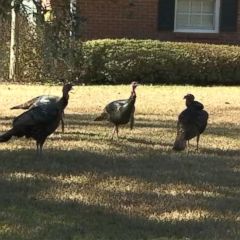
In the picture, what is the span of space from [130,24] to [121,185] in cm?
1336

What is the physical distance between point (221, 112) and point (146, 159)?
5.79 m

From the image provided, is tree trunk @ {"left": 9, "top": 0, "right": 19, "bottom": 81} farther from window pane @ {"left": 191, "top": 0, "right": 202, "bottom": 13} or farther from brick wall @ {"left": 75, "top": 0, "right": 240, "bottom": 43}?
window pane @ {"left": 191, "top": 0, "right": 202, "bottom": 13}

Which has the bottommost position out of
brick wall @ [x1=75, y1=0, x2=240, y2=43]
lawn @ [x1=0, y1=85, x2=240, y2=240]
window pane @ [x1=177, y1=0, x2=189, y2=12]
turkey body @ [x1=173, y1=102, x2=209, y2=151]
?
lawn @ [x1=0, y1=85, x2=240, y2=240]

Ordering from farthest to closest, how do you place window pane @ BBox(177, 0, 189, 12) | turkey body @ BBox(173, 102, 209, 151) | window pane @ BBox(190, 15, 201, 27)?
window pane @ BBox(190, 15, 201, 27) → window pane @ BBox(177, 0, 189, 12) → turkey body @ BBox(173, 102, 209, 151)

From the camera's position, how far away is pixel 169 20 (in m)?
20.1

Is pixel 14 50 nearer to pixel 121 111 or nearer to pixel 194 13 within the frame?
pixel 194 13

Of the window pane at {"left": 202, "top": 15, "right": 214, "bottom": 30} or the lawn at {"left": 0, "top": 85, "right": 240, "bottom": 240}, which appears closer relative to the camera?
the lawn at {"left": 0, "top": 85, "right": 240, "bottom": 240}

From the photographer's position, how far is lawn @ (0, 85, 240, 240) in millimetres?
5734

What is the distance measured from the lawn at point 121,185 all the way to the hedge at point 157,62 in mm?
6520

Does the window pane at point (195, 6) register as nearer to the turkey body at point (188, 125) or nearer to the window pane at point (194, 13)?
the window pane at point (194, 13)

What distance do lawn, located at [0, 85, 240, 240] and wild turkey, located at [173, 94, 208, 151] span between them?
0.19 meters

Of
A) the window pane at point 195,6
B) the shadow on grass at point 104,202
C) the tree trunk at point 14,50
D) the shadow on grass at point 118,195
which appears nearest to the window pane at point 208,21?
the window pane at point 195,6

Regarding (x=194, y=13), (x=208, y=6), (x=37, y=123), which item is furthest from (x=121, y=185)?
(x=208, y=6)

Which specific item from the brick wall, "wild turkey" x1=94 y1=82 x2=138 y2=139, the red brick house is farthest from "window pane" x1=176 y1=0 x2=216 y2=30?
"wild turkey" x1=94 y1=82 x2=138 y2=139
